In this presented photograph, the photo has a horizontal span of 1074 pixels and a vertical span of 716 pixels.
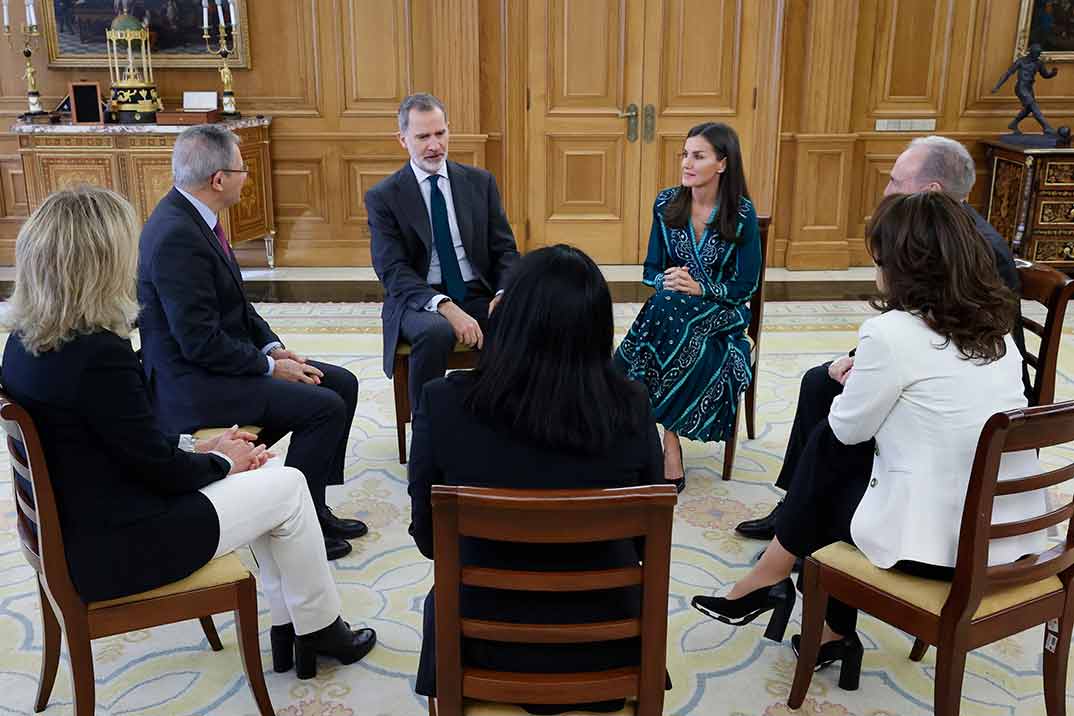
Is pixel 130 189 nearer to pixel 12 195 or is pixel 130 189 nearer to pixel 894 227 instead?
pixel 12 195

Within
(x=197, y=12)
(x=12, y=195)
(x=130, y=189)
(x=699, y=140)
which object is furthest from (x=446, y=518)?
(x=12, y=195)

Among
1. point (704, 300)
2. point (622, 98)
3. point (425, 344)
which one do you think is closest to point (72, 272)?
point (425, 344)

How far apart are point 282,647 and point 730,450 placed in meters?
1.86

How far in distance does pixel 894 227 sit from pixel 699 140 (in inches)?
59.3

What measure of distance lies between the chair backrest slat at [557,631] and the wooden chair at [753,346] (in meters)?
2.14

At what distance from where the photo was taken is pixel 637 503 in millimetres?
1644

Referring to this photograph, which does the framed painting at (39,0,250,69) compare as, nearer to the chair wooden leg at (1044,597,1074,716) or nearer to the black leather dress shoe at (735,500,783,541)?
the black leather dress shoe at (735,500,783,541)

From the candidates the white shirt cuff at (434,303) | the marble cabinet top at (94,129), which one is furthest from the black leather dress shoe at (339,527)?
the marble cabinet top at (94,129)

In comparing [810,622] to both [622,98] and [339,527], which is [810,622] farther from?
[622,98]

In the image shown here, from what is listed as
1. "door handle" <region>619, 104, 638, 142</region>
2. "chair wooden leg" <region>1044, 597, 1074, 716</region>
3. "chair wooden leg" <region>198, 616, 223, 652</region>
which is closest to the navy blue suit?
"chair wooden leg" <region>198, 616, 223, 652</region>

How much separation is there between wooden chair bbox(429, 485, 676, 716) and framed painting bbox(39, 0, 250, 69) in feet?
20.1

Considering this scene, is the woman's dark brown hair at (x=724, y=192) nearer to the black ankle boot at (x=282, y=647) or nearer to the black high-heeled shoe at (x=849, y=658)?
the black high-heeled shoe at (x=849, y=658)

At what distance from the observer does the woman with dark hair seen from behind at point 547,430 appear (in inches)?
71.2

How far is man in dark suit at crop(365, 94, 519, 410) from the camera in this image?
386 cm
